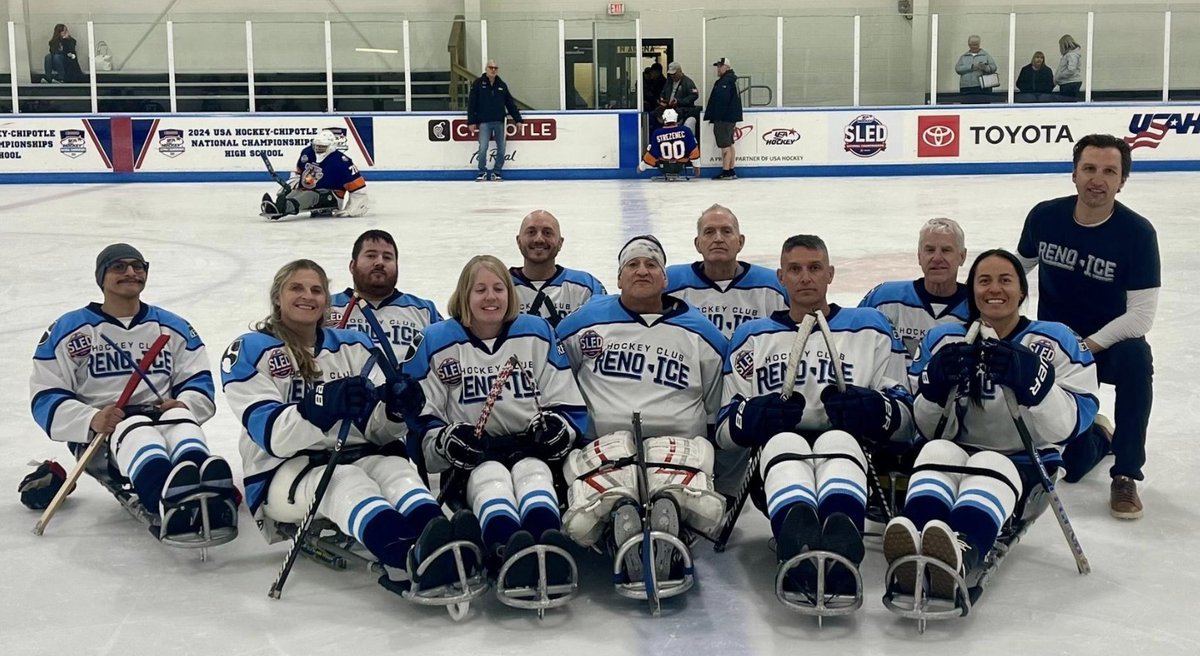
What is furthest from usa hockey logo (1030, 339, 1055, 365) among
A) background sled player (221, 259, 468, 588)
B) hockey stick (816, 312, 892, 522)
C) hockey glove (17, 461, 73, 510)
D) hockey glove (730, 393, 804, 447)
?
hockey glove (17, 461, 73, 510)

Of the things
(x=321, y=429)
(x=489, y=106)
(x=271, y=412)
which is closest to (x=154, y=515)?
(x=271, y=412)

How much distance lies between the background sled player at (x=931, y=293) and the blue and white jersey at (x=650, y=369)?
724mm

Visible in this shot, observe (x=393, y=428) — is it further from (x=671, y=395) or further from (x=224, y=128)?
(x=224, y=128)

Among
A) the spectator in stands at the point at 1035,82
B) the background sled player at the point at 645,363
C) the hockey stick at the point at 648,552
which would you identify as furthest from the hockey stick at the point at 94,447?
the spectator in stands at the point at 1035,82

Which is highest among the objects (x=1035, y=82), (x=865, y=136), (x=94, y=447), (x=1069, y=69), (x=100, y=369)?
(x=1069, y=69)

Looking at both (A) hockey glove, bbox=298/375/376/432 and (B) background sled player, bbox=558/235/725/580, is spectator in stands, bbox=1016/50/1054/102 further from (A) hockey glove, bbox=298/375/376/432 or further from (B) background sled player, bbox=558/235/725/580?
(A) hockey glove, bbox=298/375/376/432

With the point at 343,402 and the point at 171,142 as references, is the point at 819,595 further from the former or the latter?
the point at 171,142

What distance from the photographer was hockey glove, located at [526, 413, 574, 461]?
3732 mm

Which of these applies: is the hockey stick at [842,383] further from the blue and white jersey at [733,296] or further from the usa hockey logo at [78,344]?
the usa hockey logo at [78,344]

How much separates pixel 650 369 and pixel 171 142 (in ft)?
49.3

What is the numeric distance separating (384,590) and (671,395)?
3.40 feet

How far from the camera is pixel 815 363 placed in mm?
3859

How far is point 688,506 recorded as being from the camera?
3.47 meters

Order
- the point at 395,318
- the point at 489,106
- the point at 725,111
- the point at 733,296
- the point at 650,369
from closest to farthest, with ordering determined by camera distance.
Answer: the point at 650,369 → the point at 395,318 → the point at 733,296 → the point at 489,106 → the point at 725,111
